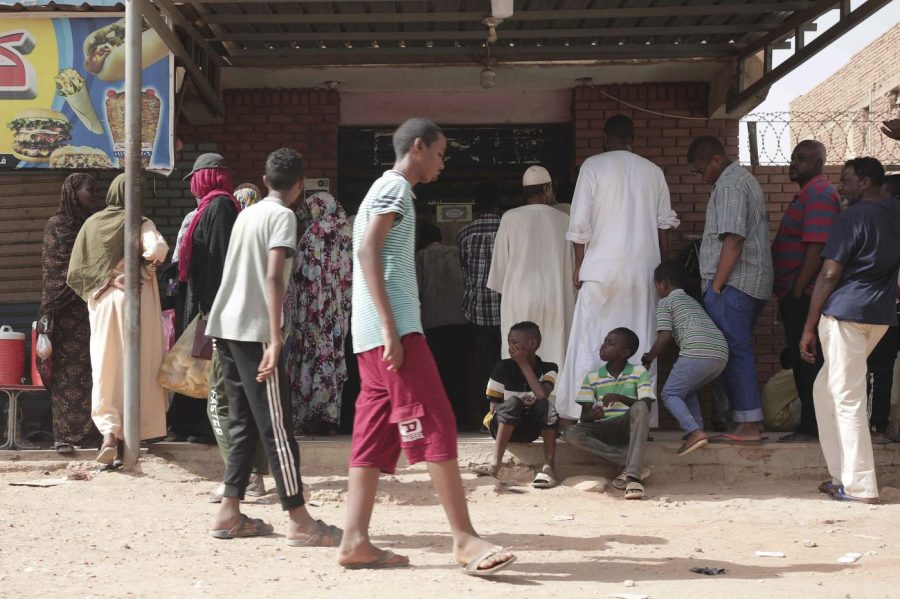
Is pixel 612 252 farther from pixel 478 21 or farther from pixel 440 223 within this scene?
pixel 440 223

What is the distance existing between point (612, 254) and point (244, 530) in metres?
3.13

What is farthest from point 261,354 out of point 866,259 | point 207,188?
point 866,259

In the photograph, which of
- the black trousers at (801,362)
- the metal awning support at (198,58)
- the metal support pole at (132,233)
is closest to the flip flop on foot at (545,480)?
the black trousers at (801,362)

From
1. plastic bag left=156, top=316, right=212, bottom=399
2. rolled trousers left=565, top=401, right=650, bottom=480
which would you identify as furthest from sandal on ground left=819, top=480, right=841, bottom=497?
plastic bag left=156, top=316, right=212, bottom=399

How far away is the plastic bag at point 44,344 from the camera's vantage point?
294 inches

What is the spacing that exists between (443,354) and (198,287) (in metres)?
2.53

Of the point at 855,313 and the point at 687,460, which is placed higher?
the point at 855,313

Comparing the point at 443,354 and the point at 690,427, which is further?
the point at 443,354

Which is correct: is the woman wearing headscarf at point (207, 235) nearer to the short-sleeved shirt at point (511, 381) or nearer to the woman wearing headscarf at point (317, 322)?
the woman wearing headscarf at point (317, 322)

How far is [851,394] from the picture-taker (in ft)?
21.6

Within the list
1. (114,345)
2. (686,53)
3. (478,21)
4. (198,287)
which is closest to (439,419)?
(198,287)

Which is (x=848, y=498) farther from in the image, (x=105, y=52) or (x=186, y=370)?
(x=105, y=52)

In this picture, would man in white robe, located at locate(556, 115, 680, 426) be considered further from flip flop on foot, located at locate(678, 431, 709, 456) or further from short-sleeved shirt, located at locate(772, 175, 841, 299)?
short-sleeved shirt, located at locate(772, 175, 841, 299)

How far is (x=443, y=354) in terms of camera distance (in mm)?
8945
